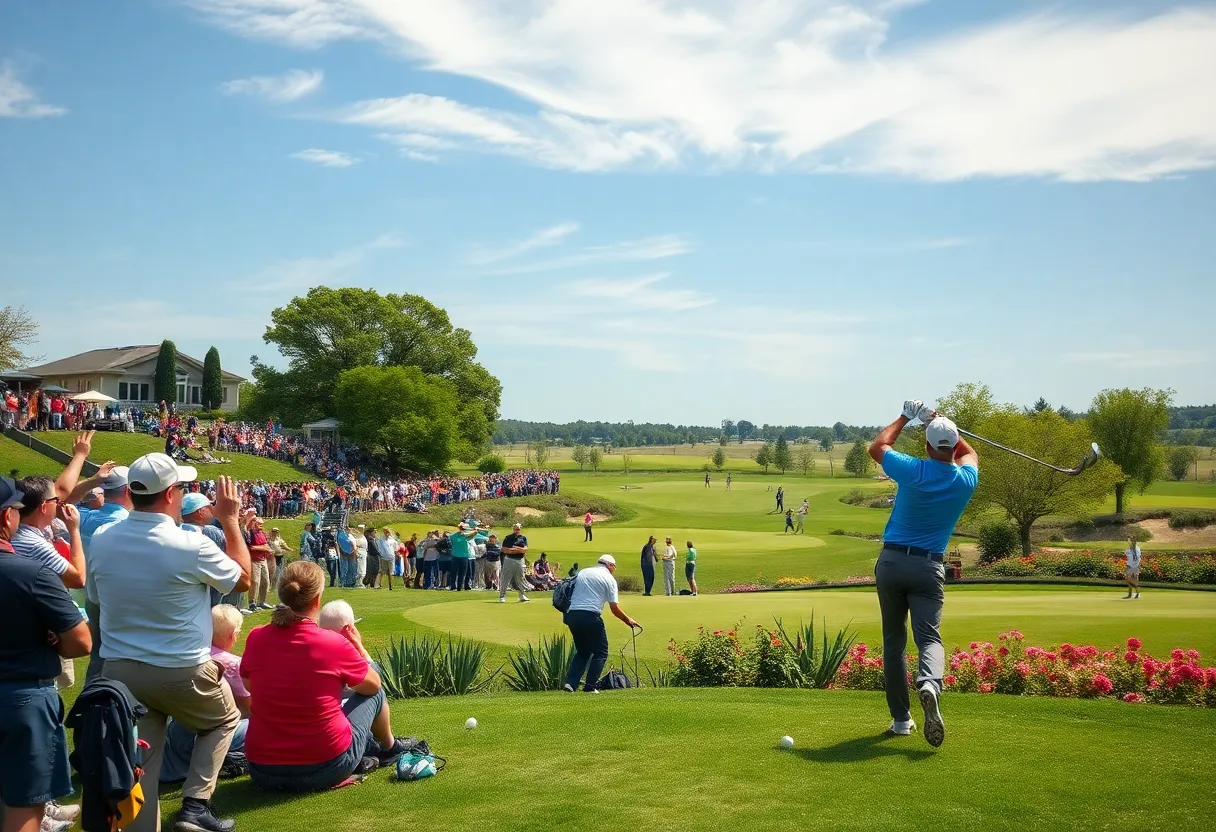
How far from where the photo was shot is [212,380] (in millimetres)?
75688

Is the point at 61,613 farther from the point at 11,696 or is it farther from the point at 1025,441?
the point at 1025,441

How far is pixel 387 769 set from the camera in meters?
6.73

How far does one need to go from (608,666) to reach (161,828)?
8.22 metres

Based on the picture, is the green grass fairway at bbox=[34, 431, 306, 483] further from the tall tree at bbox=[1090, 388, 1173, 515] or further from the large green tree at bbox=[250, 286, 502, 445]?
the tall tree at bbox=[1090, 388, 1173, 515]

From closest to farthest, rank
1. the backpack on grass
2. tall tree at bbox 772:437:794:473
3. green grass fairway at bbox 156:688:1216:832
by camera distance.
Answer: green grass fairway at bbox 156:688:1216:832
the backpack on grass
tall tree at bbox 772:437:794:473

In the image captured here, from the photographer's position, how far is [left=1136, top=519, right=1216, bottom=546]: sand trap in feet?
173

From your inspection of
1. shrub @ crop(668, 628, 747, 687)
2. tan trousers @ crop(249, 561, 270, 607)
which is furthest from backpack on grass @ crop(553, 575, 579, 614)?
tan trousers @ crop(249, 561, 270, 607)

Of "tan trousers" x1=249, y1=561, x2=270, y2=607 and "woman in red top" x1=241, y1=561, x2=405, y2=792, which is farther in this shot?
"tan trousers" x1=249, y1=561, x2=270, y2=607

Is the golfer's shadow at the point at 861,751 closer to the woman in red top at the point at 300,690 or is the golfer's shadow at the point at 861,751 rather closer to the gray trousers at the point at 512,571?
the woman in red top at the point at 300,690

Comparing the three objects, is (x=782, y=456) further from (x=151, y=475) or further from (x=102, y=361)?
(x=151, y=475)

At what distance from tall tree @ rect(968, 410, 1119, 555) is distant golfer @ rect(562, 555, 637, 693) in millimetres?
39686

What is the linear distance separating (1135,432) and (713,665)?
6707 cm

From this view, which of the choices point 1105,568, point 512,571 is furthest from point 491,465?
point 512,571

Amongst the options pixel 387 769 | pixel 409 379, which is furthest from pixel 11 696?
pixel 409 379
